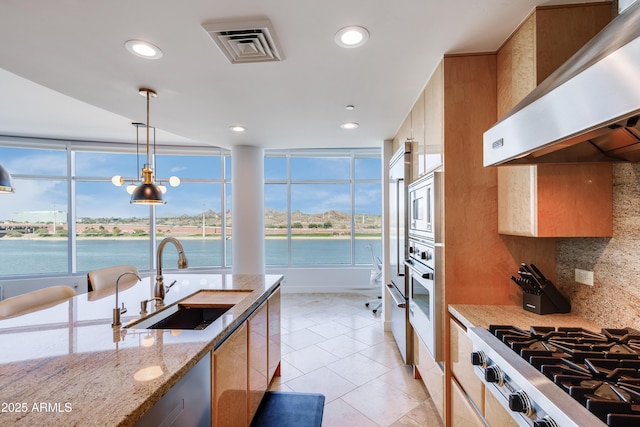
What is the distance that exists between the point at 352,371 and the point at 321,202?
400 cm

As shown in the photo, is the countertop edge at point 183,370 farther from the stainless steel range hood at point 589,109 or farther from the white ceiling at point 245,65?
the white ceiling at point 245,65

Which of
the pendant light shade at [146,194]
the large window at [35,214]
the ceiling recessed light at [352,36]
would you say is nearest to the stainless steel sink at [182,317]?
the pendant light shade at [146,194]

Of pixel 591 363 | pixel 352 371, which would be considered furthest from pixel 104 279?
pixel 591 363

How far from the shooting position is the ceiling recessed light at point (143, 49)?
1.69 metres

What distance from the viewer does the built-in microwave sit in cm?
198

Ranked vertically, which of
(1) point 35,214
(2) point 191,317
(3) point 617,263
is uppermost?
(1) point 35,214

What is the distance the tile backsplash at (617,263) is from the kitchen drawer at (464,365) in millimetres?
643

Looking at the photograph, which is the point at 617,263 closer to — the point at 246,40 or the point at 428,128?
the point at 428,128

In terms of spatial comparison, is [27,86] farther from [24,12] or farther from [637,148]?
[637,148]

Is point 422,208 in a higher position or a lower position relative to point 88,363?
higher

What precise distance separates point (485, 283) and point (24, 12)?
2877 mm

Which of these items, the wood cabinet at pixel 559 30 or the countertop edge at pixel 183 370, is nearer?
the countertop edge at pixel 183 370

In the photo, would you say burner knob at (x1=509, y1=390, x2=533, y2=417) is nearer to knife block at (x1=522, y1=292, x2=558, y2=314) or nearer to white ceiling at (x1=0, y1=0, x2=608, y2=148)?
knife block at (x1=522, y1=292, x2=558, y2=314)

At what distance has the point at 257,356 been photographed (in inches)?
79.3
